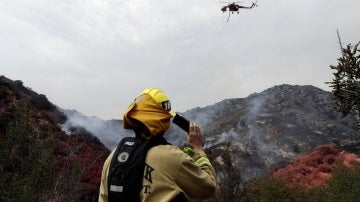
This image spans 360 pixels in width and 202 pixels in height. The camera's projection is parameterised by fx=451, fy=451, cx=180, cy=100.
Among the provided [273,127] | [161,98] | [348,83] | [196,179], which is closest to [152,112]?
[161,98]

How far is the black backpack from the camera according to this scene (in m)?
3.04

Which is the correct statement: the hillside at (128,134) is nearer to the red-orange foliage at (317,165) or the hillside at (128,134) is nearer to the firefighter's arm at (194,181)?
the red-orange foliage at (317,165)

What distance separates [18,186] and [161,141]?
8.18 metres

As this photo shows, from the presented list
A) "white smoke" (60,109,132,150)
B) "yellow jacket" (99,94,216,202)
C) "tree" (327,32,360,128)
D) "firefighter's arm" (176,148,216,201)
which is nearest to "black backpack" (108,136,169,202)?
"yellow jacket" (99,94,216,202)

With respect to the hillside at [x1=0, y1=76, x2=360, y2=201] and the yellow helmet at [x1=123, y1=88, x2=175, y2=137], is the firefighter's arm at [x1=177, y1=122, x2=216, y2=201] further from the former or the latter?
the hillside at [x1=0, y1=76, x2=360, y2=201]

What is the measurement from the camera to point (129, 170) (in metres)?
3.06

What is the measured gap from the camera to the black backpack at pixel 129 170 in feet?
9.97

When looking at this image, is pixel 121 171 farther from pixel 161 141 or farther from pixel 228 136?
pixel 228 136

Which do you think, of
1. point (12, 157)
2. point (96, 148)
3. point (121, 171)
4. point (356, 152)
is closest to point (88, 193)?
point (96, 148)

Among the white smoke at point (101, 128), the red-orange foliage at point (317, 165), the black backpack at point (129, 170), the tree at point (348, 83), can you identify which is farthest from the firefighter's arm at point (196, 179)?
the white smoke at point (101, 128)

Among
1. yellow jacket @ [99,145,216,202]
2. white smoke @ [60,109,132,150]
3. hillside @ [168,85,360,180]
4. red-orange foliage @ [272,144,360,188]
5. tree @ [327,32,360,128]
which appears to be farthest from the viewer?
hillside @ [168,85,360,180]

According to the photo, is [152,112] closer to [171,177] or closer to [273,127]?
[171,177]

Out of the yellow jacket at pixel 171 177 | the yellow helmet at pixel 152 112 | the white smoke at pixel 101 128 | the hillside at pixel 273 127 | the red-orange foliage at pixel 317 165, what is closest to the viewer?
the yellow jacket at pixel 171 177

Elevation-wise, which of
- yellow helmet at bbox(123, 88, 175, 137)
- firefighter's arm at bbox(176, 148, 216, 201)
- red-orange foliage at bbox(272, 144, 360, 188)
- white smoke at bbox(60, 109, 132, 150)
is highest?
white smoke at bbox(60, 109, 132, 150)
